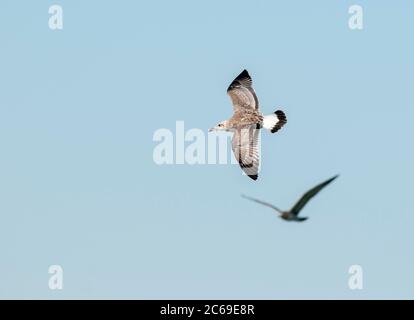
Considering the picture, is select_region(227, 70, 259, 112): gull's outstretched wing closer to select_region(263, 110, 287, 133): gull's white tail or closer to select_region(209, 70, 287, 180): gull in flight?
select_region(209, 70, 287, 180): gull in flight

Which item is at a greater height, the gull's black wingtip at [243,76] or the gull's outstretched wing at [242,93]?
the gull's black wingtip at [243,76]

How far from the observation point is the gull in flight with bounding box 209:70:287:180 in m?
37.5

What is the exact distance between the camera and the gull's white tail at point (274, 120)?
123ft

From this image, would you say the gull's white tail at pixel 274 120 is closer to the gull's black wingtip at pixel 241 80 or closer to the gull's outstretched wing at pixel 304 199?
the gull's black wingtip at pixel 241 80

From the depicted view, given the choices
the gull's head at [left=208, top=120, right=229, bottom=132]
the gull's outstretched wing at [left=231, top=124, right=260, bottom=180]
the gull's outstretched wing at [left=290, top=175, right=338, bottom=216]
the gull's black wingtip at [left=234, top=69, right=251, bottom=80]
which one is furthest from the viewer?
the gull's black wingtip at [left=234, top=69, right=251, bottom=80]

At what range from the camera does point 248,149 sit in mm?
37656

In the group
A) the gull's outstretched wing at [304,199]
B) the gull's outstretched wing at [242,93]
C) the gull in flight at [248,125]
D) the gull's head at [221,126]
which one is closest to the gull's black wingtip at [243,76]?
the gull's outstretched wing at [242,93]

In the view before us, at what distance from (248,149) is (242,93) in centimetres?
290

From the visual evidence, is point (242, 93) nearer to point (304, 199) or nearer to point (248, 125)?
point (248, 125)

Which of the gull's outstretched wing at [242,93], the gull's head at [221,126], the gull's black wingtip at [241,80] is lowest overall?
the gull's head at [221,126]

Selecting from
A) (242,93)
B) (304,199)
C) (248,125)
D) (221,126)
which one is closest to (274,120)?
(248,125)

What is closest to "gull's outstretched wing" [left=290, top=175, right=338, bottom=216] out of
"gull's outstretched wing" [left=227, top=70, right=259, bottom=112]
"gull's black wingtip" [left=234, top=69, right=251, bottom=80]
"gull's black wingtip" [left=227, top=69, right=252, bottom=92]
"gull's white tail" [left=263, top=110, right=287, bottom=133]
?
"gull's white tail" [left=263, top=110, right=287, bottom=133]
